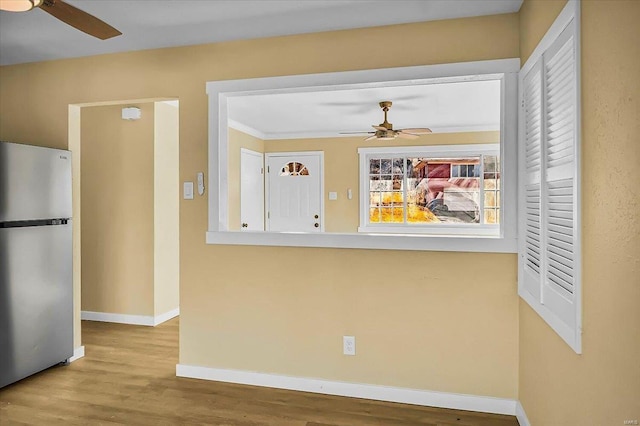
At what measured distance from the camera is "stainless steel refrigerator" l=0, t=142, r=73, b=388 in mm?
2848

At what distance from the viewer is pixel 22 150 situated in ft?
9.55

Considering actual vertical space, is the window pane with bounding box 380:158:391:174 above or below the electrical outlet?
above

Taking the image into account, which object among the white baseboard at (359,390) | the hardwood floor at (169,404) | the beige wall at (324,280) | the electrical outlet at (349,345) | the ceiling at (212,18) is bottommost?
the hardwood floor at (169,404)

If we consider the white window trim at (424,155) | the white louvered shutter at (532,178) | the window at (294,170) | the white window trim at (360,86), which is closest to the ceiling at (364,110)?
the white window trim at (424,155)

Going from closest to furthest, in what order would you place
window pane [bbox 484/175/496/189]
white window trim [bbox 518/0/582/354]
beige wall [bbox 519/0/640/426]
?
beige wall [bbox 519/0/640/426], white window trim [bbox 518/0/582/354], window pane [bbox 484/175/496/189]

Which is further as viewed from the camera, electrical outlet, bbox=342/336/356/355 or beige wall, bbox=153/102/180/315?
beige wall, bbox=153/102/180/315

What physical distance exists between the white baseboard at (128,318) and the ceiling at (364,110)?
7.88 feet

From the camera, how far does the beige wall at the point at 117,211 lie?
14.7 feet

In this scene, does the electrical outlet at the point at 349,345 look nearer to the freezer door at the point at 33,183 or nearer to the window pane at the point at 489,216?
the freezer door at the point at 33,183

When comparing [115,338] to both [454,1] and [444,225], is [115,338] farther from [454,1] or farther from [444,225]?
[444,225]

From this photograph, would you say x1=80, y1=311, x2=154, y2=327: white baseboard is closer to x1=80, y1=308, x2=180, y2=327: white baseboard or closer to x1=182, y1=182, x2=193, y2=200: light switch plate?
x1=80, y1=308, x2=180, y2=327: white baseboard

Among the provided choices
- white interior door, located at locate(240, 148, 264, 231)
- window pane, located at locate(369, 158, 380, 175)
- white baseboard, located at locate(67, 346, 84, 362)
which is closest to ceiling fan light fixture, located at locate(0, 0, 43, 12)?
white baseboard, located at locate(67, 346, 84, 362)

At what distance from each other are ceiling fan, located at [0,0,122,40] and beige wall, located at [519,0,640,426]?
2048 millimetres

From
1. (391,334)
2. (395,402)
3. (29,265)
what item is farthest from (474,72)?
(29,265)
